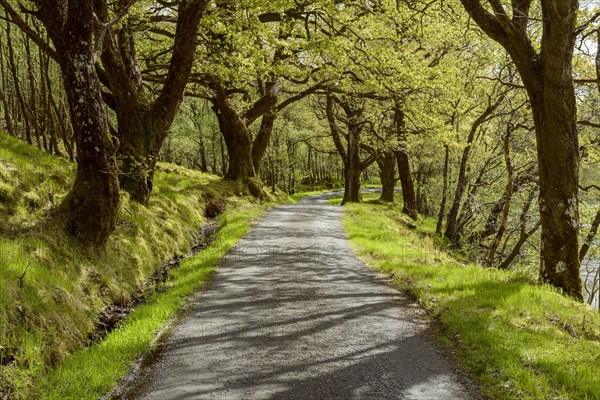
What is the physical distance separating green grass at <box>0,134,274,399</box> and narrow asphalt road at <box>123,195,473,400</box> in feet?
2.45

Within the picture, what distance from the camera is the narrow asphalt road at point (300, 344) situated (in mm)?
5105

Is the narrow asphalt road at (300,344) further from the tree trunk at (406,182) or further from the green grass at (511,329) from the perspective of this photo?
the tree trunk at (406,182)

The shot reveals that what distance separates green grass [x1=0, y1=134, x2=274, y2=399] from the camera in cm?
545

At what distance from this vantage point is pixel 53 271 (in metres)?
7.41

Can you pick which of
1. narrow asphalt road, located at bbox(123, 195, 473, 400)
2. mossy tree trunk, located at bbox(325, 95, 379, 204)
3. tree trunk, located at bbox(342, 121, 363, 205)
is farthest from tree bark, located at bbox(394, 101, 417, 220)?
narrow asphalt road, located at bbox(123, 195, 473, 400)

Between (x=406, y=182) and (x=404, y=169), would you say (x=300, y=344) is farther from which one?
(x=406, y=182)

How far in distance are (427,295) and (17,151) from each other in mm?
9967

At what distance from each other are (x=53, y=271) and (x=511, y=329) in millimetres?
7330

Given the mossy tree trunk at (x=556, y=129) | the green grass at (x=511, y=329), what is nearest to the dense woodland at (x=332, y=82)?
the mossy tree trunk at (x=556, y=129)

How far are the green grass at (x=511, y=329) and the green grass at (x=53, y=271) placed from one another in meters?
4.60

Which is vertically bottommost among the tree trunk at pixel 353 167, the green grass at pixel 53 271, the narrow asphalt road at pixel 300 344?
the narrow asphalt road at pixel 300 344

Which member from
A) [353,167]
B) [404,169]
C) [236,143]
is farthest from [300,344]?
[353,167]

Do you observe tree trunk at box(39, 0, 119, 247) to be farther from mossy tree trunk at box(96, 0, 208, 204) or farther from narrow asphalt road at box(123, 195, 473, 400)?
mossy tree trunk at box(96, 0, 208, 204)

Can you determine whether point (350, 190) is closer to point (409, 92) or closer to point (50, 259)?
point (409, 92)
